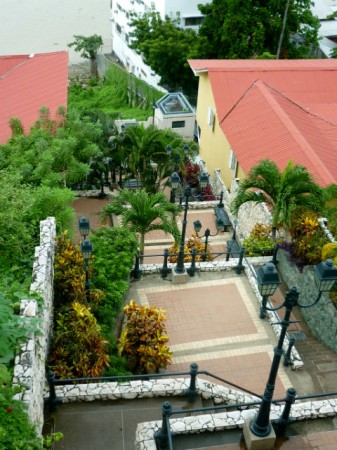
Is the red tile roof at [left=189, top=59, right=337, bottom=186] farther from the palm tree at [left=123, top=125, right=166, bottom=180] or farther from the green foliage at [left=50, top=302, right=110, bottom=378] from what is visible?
the green foliage at [left=50, top=302, right=110, bottom=378]

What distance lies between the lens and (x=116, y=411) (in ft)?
36.3

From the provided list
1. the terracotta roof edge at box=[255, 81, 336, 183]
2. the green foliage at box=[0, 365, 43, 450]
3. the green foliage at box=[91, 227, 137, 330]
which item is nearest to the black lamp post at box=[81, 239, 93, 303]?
the green foliage at box=[91, 227, 137, 330]

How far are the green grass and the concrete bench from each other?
2058 cm

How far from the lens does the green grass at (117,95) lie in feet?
141

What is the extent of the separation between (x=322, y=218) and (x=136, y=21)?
31.4 metres

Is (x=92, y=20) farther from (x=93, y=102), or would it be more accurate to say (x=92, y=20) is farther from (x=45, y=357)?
(x=45, y=357)

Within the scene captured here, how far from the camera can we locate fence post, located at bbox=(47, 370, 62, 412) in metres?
10.4

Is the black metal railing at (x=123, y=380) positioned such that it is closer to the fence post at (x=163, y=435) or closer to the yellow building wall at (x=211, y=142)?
the fence post at (x=163, y=435)

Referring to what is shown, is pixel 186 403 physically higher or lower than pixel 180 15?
lower

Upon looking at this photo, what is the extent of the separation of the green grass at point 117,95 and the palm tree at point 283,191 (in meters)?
25.7

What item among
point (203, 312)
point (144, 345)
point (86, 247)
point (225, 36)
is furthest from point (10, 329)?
point (225, 36)

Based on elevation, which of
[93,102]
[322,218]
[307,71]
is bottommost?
[93,102]

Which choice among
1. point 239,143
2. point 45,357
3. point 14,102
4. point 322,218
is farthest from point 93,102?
point 45,357

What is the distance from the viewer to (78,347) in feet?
37.7
